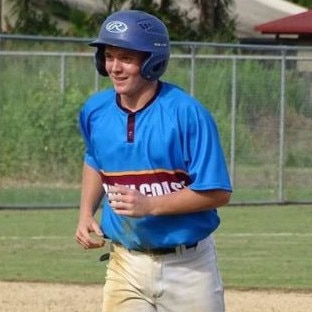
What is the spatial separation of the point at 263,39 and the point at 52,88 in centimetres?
2443

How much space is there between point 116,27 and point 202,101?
13.7 metres

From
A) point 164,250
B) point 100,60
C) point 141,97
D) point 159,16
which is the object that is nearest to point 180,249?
point 164,250

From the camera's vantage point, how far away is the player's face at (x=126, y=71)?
6.02 metres

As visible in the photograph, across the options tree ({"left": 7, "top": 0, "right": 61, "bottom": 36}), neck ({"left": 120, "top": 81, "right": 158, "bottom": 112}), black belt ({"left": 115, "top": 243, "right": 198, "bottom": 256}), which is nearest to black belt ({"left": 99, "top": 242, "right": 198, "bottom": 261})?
black belt ({"left": 115, "top": 243, "right": 198, "bottom": 256})

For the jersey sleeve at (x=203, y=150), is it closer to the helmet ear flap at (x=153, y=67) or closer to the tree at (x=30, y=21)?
the helmet ear flap at (x=153, y=67)

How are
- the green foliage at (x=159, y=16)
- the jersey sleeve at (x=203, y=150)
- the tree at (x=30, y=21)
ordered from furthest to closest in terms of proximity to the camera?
the tree at (x=30, y=21), the green foliage at (x=159, y=16), the jersey sleeve at (x=203, y=150)

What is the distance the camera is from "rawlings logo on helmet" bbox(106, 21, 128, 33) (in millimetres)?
5996

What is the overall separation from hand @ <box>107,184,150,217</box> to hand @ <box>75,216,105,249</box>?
450 mm

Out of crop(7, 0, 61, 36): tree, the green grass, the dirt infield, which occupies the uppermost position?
crop(7, 0, 61, 36): tree

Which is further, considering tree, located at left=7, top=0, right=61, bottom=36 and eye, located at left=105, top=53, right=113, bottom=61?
tree, located at left=7, top=0, right=61, bottom=36

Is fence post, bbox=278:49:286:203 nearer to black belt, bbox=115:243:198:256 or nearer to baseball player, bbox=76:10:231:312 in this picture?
baseball player, bbox=76:10:231:312

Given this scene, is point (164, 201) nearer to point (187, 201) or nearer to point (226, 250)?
point (187, 201)

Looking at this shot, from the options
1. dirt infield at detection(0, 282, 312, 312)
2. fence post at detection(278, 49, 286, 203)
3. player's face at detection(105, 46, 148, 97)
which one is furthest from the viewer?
fence post at detection(278, 49, 286, 203)

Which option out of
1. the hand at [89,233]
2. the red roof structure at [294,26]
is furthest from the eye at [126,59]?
the red roof structure at [294,26]
